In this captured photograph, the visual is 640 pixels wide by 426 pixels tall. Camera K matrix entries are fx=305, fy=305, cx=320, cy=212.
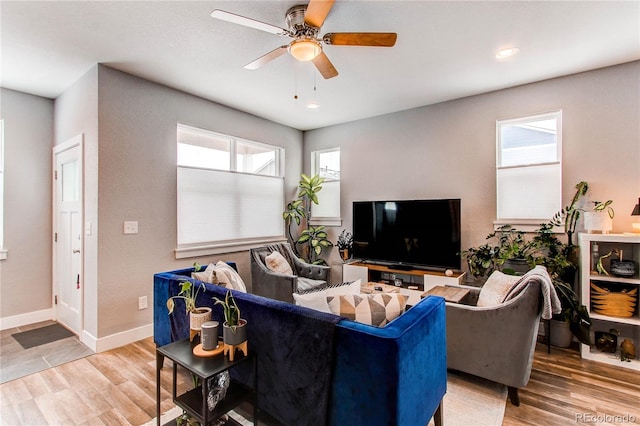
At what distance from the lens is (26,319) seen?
143 inches

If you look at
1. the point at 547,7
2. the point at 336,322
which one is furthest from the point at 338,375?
the point at 547,7

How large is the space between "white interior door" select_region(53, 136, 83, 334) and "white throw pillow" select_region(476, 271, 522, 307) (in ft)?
12.6

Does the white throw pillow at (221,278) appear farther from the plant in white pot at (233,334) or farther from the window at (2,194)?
the window at (2,194)

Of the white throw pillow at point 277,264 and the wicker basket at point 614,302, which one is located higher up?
the white throw pillow at point 277,264

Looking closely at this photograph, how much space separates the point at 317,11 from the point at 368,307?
176 centimetres


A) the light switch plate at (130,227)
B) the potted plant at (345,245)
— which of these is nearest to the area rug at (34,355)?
the light switch plate at (130,227)

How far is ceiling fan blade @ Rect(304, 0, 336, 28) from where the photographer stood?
68.5 inches

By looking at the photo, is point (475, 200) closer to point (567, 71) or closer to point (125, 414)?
point (567, 71)

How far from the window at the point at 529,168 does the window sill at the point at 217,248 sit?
329 centimetres

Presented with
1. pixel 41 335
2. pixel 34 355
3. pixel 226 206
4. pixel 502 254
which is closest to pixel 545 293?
pixel 502 254

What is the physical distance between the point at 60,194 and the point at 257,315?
345 centimetres

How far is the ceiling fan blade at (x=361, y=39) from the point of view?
1977 mm

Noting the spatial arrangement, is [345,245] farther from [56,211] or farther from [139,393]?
[56,211]

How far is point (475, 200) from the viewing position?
380 centimetres
